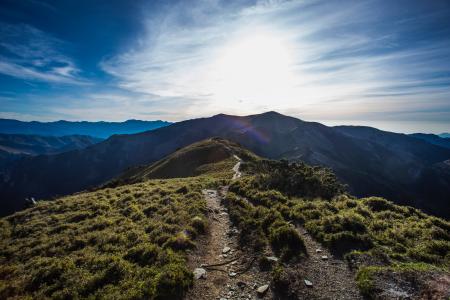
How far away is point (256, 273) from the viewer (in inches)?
439

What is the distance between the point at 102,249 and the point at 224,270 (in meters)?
7.36

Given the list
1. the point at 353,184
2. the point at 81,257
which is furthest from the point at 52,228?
the point at 353,184

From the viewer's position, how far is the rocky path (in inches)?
388

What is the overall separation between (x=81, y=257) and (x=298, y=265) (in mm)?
11287

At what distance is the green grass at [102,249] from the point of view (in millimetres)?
9883

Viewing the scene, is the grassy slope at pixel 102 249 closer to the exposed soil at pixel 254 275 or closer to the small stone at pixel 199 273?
the small stone at pixel 199 273

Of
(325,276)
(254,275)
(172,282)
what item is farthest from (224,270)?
(325,276)

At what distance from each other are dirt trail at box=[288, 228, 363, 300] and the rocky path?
1.67 m

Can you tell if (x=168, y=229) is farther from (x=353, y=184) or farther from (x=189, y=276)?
(x=353, y=184)

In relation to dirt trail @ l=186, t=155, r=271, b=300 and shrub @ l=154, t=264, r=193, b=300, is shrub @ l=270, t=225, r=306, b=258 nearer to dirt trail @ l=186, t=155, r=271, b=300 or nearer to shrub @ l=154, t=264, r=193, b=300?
dirt trail @ l=186, t=155, r=271, b=300

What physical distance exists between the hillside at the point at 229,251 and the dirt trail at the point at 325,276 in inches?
1.7

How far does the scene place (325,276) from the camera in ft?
34.1

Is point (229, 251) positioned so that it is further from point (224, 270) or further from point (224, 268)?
point (224, 270)

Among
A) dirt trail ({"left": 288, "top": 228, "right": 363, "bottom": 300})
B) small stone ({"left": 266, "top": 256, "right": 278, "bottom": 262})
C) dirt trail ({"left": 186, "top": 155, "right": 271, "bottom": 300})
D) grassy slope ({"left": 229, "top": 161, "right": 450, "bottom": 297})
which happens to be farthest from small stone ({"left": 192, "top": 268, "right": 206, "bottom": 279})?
grassy slope ({"left": 229, "top": 161, "right": 450, "bottom": 297})
